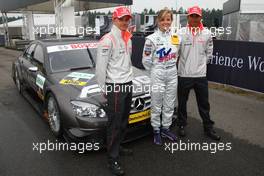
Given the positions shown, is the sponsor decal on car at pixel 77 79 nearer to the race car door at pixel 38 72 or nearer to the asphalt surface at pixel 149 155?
the race car door at pixel 38 72

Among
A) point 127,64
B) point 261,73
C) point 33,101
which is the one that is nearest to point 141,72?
point 127,64

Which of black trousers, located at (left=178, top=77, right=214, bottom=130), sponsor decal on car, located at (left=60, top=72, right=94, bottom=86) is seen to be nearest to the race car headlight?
sponsor decal on car, located at (left=60, top=72, right=94, bottom=86)

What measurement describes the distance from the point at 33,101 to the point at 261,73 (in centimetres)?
509

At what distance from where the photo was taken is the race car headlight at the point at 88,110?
11.2 ft

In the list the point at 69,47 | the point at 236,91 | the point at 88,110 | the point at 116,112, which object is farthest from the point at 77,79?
the point at 236,91

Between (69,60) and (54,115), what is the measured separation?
1198 millimetres

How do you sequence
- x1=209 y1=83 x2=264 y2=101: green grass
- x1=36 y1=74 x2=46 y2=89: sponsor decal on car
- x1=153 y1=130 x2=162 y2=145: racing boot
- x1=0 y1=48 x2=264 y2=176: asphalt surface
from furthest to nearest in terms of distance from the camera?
x1=209 y1=83 x2=264 y2=101: green grass, x1=36 y1=74 x2=46 y2=89: sponsor decal on car, x1=153 y1=130 x2=162 y2=145: racing boot, x1=0 y1=48 x2=264 y2=176: asphalt surface

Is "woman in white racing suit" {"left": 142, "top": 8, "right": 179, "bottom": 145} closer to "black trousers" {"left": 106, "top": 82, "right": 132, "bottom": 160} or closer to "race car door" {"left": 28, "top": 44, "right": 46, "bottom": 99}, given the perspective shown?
"black trousers" {"left": 106, "top": 82, "right": 132, "bottom": 160}

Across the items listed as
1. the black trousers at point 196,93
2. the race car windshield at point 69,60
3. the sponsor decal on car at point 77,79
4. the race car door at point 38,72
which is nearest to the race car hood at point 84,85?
the sponsor decal on car at point 77,79

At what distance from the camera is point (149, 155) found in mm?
3564

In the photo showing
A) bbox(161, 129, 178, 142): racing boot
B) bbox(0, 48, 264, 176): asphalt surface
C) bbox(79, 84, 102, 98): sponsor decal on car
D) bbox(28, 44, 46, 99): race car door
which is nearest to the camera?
bbox(0, 48, 264, 176): asphalt surface

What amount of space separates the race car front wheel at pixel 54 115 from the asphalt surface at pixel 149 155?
18cm

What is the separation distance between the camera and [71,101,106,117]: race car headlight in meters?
3.41

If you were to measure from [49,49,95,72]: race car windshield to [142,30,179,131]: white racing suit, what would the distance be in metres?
1.50
